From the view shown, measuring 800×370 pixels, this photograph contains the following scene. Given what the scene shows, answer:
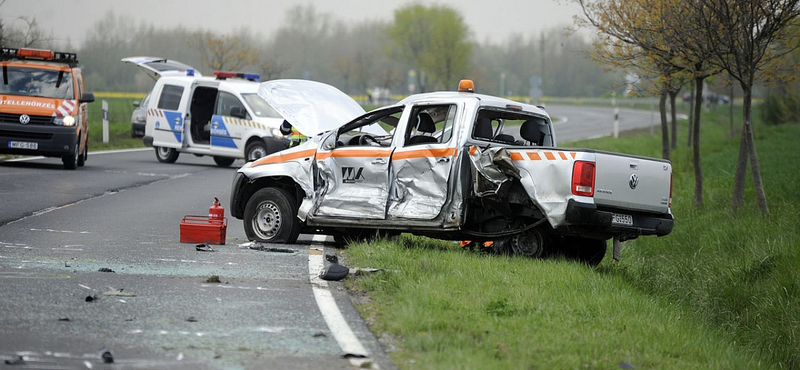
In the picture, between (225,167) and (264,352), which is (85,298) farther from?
(225,167)

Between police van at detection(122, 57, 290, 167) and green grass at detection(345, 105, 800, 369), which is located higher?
police van at detection(122, 57, 290, 167)

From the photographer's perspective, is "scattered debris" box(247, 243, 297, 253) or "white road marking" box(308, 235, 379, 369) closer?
"white road marking" box(308, 235, 379, 369)

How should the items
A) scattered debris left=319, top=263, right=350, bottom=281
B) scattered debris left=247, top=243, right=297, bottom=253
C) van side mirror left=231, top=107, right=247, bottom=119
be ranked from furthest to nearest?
van side mirror left=231, top=107, right=247, bottom=119 < scattered debris left=247, top=243, right=297, bottom=253 < scattered debris left=319, top=263, right=350, bottom=281

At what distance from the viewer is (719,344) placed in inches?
291

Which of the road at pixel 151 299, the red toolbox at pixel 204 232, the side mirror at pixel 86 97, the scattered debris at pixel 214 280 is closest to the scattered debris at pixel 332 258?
the road at pixel 151 299

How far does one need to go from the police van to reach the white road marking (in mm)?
14827

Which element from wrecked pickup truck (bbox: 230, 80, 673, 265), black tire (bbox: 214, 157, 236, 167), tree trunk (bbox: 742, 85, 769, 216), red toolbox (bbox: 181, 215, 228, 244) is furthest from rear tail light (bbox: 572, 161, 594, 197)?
black tire (bbox: 214, 157, 236, 167)

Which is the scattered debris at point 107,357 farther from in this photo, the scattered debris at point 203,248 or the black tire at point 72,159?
the black tire at point 72,159

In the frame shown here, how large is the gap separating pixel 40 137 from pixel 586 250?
1413 cm

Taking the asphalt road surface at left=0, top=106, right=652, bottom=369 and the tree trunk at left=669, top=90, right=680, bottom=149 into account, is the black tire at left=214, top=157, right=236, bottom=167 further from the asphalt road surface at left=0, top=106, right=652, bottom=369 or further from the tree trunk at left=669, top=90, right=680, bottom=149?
the asphalt road surface at left=0, top=106, right=652, bottom=369

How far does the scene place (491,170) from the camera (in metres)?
9.81

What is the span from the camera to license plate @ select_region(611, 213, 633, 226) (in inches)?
377

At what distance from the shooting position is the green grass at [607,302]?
20.4 ft

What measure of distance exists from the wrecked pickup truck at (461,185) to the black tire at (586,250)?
0.03 ft
